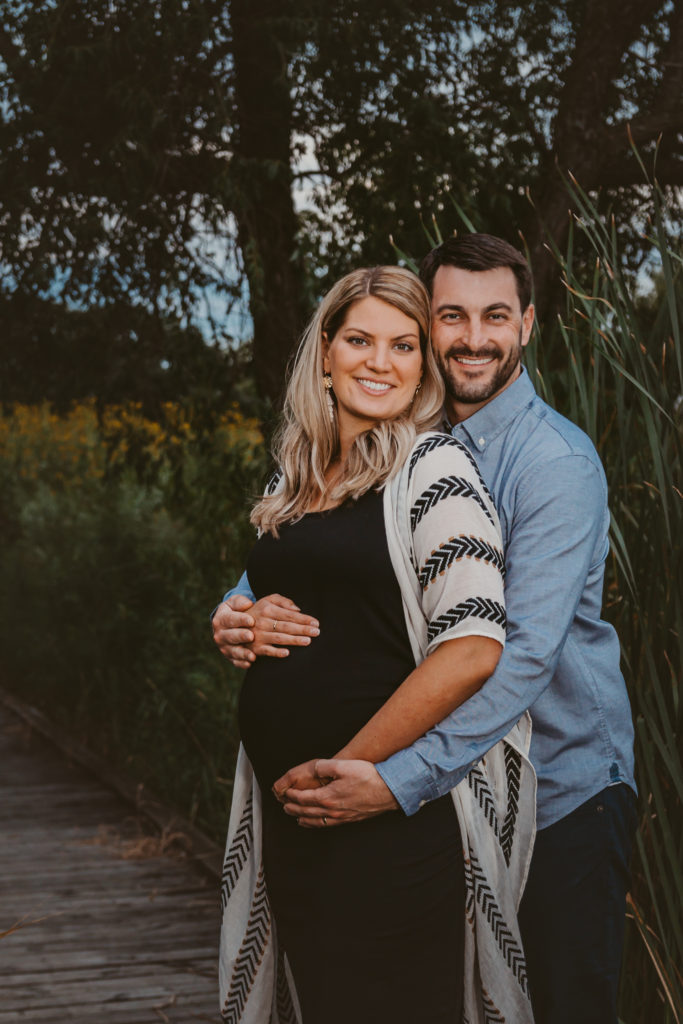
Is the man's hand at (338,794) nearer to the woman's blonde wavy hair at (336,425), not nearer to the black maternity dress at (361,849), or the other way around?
the black maternity dress at (361,849)

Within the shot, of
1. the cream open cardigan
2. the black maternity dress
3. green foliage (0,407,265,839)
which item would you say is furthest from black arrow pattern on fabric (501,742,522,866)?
green foliage (0,407,265,839)

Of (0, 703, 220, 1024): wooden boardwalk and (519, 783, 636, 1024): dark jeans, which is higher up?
(519, 783, 636, 1024): dark jeans

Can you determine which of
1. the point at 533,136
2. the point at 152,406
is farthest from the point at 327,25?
the point at 152,406

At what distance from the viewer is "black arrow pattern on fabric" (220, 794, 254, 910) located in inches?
76.3

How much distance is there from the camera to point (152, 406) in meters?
4.79

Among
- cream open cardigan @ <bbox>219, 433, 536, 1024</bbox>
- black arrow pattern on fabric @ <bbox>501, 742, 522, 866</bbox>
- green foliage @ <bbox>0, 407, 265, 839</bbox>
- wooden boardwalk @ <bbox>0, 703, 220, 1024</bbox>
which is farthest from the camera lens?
green foliage @ <bbox>0, 407, 265, 839</bbox>

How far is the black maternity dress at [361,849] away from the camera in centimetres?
171

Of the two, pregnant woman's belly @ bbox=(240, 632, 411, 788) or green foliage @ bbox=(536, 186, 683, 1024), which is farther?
green foliage @ bbox=(536, 186, 683, 1024)

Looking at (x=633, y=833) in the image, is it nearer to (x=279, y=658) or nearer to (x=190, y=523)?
(x=279, y=658)

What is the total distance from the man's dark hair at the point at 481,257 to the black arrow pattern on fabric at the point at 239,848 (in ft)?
3.21

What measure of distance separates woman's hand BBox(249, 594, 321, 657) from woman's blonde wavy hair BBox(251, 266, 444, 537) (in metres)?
0.13

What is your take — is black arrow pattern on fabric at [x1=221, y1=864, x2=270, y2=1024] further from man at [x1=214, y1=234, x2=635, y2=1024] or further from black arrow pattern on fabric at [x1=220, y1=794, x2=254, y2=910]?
man at [x1=214, y1=234, x2=635, y2=1024]

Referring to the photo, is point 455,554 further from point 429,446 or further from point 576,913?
point 576,913

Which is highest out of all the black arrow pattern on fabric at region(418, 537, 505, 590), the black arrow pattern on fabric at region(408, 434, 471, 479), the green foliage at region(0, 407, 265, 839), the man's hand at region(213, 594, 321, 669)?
the black arrow pattern on fabric at region(408, 434, 471, 479)
